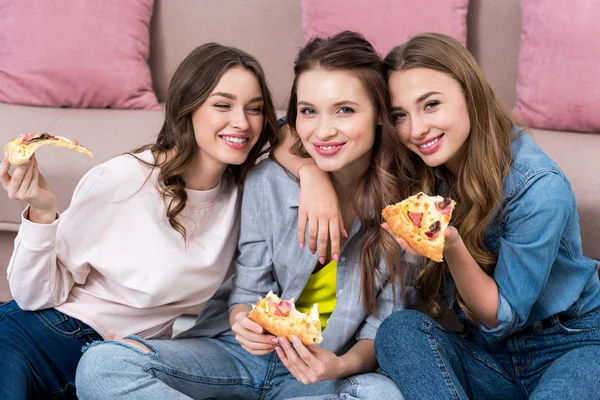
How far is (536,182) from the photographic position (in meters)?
1.86

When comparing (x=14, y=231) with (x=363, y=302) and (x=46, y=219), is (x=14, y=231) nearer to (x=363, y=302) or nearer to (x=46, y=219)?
(x=46, y=219)

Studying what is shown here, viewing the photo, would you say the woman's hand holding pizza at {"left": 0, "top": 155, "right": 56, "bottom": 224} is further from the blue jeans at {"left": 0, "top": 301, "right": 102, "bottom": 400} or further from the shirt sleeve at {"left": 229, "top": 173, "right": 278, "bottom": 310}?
the shirt sleeve at {"left": 229, "top": 173, "right": 278, "bottom": 310}

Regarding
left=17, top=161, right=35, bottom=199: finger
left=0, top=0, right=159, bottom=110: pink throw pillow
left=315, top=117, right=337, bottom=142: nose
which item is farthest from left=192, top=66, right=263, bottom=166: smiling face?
left=0, top=0, right=159, bottom=110: pink throw pillow

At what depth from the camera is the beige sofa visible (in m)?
2.57

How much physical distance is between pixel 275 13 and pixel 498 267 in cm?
170

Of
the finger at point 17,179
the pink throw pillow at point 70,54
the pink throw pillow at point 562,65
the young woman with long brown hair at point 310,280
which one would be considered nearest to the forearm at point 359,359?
the young woman with long brown hair at point 310,280

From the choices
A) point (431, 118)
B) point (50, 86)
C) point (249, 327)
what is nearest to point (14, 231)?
point (50, 86)

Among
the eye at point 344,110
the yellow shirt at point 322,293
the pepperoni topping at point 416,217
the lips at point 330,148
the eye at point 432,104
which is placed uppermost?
the eye at point 432,104

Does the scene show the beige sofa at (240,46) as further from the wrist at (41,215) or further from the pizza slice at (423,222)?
the pizza slice at (423,222)

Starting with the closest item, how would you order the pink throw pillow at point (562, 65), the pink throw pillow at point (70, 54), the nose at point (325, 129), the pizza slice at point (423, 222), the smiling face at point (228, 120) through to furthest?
the pizza slice at point (423, 222) → the nose at point (325, 129) → the smiling face at point (228, 120) → the pink throw pillow at point (562, 65) → the pink throw pillow at point (70, 54)

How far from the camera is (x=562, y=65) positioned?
111 inches

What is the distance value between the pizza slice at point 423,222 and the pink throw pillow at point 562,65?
4.17 feet

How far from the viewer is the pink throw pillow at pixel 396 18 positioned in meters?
2.96

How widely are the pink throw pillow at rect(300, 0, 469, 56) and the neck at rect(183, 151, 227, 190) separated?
44.0 inches
